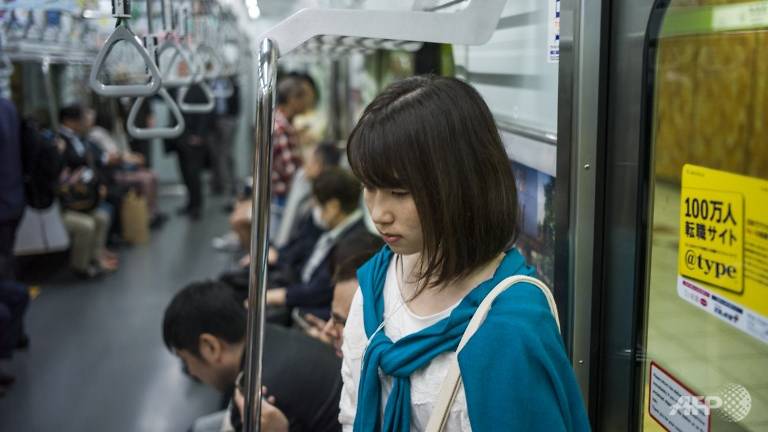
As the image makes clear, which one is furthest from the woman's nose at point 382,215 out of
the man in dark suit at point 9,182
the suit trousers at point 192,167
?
the suit trousers at point 192,167

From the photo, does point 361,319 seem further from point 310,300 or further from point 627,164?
point 310,300

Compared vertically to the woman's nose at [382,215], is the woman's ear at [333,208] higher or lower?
lower

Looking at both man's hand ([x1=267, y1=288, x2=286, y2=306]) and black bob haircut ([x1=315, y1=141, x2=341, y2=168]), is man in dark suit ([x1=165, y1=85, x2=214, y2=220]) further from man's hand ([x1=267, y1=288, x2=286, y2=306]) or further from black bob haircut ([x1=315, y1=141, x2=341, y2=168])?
man's hand ([x1=267, y1=288, x2=286, y2=306])

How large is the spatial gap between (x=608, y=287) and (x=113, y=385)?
343cm

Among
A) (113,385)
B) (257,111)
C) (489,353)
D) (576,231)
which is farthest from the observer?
(113,385)

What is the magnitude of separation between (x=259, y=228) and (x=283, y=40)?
0.36m

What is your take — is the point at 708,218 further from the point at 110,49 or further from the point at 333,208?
the point at 333,208

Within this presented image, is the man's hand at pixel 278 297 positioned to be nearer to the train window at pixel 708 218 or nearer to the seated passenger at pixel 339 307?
the seated passenger at pixel 339 307

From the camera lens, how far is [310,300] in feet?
11.5

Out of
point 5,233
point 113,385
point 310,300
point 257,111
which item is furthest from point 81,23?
point 257,111

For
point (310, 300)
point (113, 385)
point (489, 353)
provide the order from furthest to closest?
point (113, 385) → point (310, 300) → point (489, 353)

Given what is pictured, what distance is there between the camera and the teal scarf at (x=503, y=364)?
1.02m

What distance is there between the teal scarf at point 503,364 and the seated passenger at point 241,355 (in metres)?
0.92

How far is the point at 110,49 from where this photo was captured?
1458 millimetres
